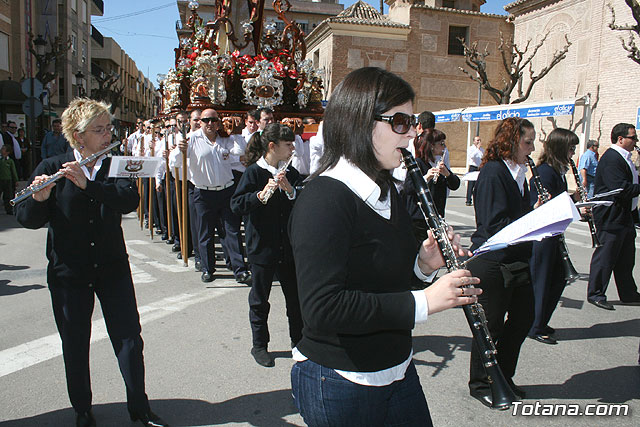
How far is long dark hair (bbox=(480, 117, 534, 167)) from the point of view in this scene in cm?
384

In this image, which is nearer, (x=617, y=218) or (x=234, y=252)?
(x=617, y=218)

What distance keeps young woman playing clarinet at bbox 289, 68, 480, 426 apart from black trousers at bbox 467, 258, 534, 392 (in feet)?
6.28

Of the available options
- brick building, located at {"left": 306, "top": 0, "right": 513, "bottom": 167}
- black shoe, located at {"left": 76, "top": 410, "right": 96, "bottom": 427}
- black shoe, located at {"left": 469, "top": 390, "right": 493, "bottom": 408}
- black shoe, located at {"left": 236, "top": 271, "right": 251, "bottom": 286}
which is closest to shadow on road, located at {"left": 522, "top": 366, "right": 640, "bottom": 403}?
black shoe, located at {"left": 469, "top": 390, "right": 493, "bottom": 408}

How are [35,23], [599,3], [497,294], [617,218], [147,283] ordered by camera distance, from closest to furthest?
[497,294] < [617,218] < [147,283] < [599,3] < [35,23]

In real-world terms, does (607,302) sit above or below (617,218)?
below

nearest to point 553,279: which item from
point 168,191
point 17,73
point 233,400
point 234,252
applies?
point 233,400

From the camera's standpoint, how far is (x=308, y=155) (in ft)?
29.2

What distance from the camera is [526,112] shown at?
1656 cm

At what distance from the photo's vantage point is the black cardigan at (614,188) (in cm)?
582

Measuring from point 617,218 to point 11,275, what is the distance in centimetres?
770

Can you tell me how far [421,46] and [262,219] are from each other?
99.6ft

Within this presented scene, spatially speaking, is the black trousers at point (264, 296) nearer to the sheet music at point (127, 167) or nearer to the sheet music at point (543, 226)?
the sheet music at point (127, 167)

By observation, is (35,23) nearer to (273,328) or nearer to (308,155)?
(308,155)

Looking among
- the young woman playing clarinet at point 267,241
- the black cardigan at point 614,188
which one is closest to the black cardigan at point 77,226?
the young woman playing clarinet at point 267,241
